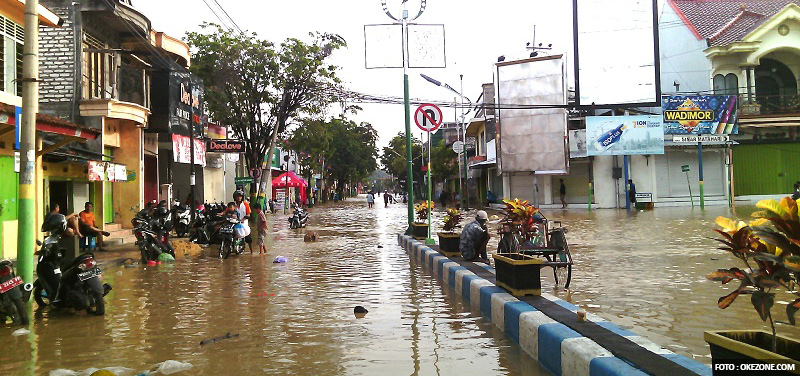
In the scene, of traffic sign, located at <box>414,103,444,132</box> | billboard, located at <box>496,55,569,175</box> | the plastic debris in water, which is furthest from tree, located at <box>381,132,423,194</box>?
the plastic debris in water

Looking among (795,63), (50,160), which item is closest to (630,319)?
(50,160)

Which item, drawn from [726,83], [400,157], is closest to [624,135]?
[726,83]

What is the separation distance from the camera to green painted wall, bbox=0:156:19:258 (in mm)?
12516

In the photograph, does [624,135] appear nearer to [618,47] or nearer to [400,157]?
[618,47]

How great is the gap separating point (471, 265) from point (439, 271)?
0.99m

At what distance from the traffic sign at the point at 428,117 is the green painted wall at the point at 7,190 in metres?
8.35

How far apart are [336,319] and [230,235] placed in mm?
7852

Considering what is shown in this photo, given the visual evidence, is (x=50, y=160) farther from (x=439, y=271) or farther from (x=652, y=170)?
(x=652, y=170)

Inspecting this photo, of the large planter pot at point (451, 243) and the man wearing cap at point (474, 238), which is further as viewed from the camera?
the large planter pot at point (451, 243)

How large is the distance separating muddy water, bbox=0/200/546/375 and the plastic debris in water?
0.12m

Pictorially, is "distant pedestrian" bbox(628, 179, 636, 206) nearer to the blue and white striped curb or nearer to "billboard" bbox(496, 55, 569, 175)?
"billboard" bbox(496, 55, 569, 175)

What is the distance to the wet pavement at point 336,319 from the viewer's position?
524 centimetres

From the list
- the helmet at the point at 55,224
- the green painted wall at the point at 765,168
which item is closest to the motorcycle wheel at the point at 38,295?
the helmet at the point at 55,224

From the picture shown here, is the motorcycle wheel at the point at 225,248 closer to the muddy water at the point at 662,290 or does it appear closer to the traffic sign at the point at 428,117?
the traffic sign at the point at 428,117
